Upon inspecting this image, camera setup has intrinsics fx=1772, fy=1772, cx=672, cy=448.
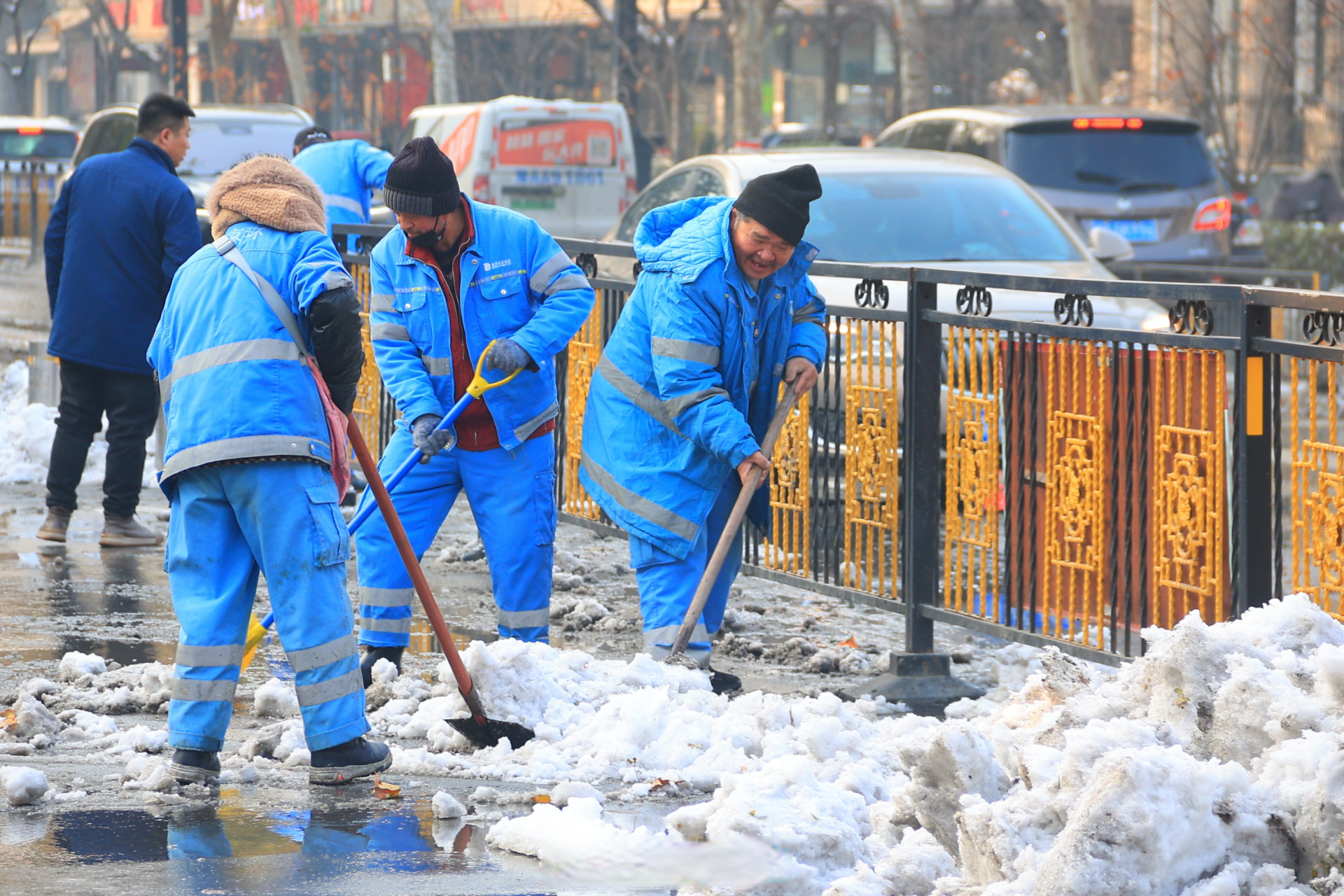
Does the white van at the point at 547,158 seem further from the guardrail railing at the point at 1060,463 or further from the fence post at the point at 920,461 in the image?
the fence post at the point at 920,461

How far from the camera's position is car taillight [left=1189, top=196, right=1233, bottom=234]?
13.6m

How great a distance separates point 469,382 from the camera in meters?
5.62

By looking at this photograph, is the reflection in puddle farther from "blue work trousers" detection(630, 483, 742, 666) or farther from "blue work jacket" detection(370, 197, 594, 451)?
"blue work jacket" detection(370, 197, 594, 451)

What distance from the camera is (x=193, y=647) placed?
446 cm

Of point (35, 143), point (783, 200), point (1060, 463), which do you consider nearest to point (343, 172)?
point (783, 200)

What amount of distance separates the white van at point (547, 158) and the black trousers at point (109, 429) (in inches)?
338

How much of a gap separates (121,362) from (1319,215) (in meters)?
20.7

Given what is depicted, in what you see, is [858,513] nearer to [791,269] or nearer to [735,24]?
[791,269]

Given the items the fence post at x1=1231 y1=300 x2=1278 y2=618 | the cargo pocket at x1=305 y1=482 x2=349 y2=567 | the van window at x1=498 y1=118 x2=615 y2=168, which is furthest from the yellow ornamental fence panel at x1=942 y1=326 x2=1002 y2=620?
the van window at x1=498 y1=118 x2=615 y2=168

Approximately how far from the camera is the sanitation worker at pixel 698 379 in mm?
5324

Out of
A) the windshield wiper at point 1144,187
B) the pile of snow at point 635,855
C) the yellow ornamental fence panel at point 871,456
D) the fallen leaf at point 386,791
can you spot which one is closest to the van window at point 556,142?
the windshield wiper at point 1144,187

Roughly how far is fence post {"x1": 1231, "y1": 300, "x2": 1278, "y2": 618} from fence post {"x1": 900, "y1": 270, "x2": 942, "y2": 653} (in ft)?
4.30

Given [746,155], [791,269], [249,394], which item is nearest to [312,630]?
[249,394]

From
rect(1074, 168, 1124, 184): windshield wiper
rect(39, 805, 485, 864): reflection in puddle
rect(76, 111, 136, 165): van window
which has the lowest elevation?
rect(39, 805, 485, 864): reflection in puddle
